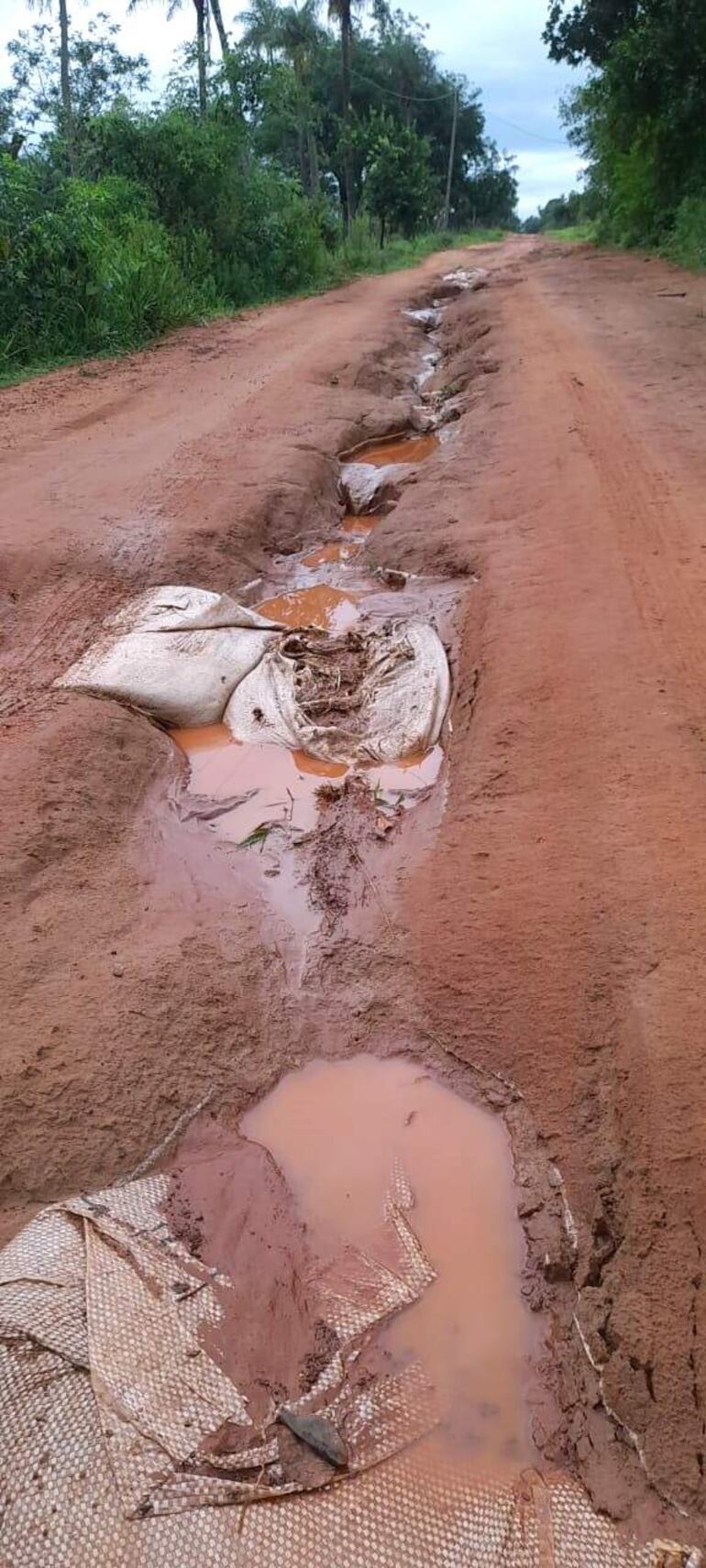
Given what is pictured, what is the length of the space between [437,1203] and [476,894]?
3.35ft

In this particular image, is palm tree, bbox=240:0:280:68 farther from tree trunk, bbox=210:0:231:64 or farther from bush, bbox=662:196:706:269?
bush, bbox=662:196:706:269

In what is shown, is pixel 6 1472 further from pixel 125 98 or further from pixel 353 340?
pixel 125 98

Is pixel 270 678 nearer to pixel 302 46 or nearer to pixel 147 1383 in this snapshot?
pixel 147 1383

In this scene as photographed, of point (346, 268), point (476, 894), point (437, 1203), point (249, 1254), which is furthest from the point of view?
point (346, 268)

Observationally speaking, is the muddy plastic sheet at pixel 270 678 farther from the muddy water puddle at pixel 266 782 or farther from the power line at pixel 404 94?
the power line at pixel 404 94

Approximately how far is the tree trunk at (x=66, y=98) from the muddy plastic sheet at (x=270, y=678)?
1183 cm

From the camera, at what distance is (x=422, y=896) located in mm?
3188

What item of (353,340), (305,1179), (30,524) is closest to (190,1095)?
(305,1179)

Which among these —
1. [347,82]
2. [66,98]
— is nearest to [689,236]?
[66,98]

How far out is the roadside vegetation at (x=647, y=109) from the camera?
1395cm

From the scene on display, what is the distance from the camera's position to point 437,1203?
92.7 inches

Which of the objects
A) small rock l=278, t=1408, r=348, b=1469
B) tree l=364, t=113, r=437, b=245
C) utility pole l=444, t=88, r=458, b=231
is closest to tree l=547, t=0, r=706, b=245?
tree l=364, t=113, r=437, b=245

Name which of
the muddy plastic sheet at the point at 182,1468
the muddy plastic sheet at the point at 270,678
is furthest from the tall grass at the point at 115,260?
the muddy plastic sheet at the point at 182,1468

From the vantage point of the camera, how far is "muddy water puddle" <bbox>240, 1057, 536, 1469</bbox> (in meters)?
1.97
